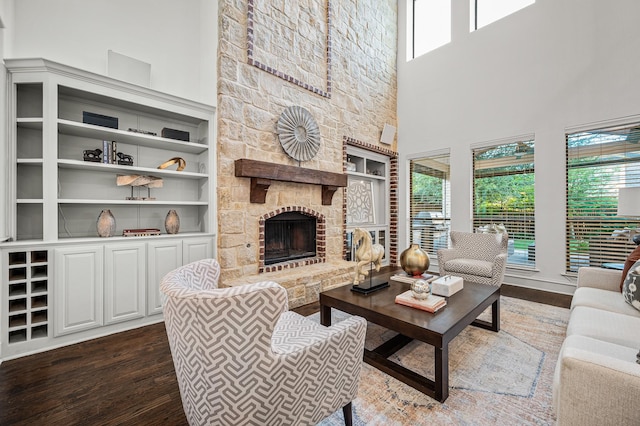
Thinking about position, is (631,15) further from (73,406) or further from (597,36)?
(73,406)

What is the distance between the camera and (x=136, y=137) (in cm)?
263

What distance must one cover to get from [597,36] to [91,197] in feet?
19.8

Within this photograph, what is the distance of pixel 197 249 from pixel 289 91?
2.28 m

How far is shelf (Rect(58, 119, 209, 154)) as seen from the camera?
2355 mm

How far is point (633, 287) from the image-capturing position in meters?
1.81

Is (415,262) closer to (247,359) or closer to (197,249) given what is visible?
(247,359)

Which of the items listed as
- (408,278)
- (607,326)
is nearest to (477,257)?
(408,278)

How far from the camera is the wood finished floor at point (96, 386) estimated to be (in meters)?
1.46

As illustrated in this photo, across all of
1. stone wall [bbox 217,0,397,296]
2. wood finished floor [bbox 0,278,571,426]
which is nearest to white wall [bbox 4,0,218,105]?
stone wall [bbox 217,0,397,296]

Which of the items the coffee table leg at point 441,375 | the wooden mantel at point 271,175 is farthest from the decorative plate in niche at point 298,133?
the coffee table leg at point 441,375

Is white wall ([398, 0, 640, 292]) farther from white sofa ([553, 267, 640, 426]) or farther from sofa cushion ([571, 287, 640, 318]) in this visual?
white sofa ([553, 267, 640, 426])

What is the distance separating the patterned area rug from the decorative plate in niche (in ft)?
7.54

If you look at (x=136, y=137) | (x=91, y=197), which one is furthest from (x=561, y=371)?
(x=91, y=197)

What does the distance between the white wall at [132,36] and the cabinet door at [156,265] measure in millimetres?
1655
